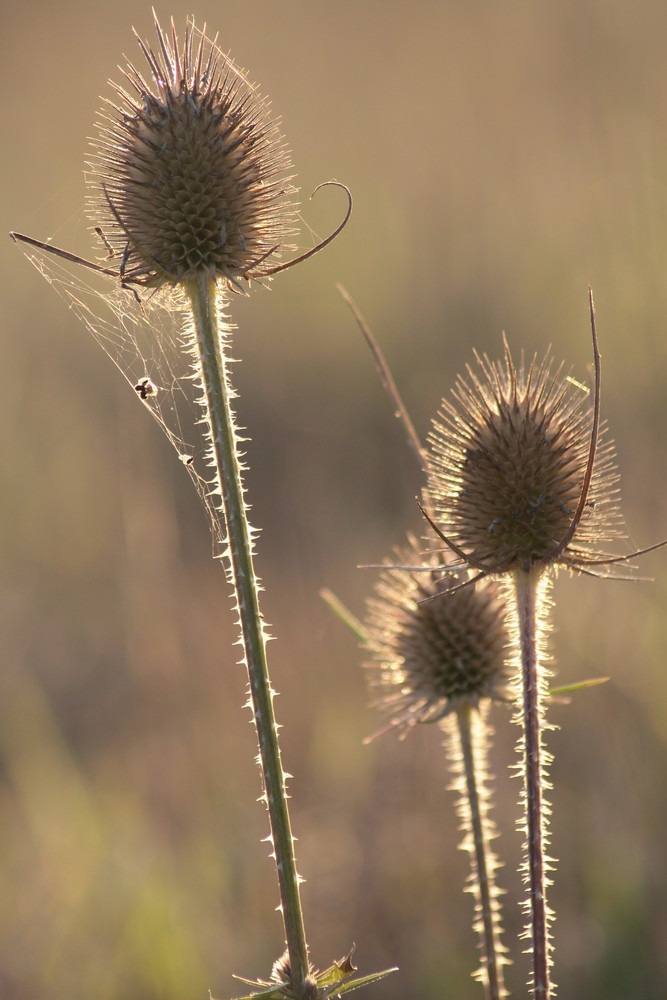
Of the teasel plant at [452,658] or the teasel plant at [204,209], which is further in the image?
the teasel plant at [452,658]

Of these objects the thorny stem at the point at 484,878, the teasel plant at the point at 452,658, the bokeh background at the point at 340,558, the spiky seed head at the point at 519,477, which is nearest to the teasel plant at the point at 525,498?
the spiky seed head at the point at 519,477

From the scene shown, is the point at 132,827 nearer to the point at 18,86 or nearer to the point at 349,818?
the point at 349,818

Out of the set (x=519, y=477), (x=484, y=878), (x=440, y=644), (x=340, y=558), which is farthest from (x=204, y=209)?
(x=340, y=558)

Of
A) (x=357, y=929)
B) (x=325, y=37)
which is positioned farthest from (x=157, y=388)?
A: (x=325, y=37)

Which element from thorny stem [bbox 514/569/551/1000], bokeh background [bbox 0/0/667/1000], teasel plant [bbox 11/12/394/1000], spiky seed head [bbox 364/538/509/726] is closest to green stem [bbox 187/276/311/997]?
teasel plant [bbox 11/12/394/1000]

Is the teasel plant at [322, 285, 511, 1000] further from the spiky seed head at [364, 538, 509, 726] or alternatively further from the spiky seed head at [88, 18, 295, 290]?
the spiky seed head at [88, 18, 295, 290]

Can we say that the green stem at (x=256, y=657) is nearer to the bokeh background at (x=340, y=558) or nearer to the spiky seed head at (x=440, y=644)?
the spiky seed head at (x=440, y=644)
